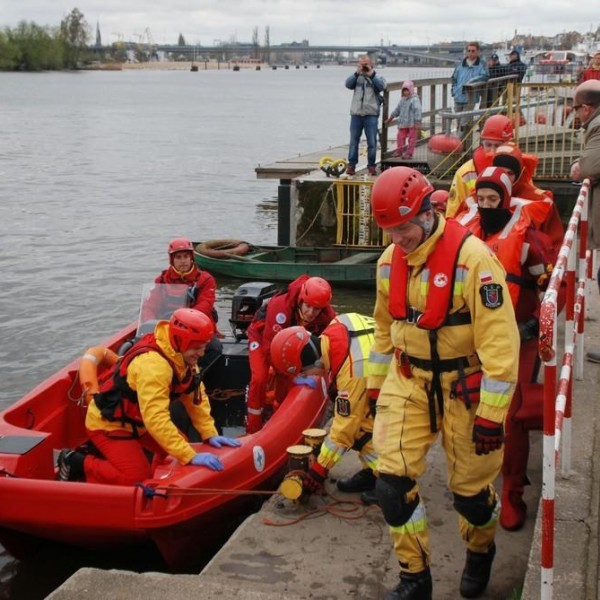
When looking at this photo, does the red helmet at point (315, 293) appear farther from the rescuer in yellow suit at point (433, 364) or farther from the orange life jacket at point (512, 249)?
the rescuer in yellow suit at point (433, 364)

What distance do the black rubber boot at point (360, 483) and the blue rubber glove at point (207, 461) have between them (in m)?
0.80

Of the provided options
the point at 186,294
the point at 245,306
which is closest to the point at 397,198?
the point at 186,294

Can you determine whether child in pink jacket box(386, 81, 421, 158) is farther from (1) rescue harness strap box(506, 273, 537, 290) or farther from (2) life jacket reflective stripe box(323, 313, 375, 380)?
(1) rescue harness strap box(506, 273, 537, 290)

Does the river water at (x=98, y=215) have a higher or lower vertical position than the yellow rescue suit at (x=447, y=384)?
lower

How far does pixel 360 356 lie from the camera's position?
18.2 feet

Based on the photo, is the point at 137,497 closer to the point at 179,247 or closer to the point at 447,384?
the point at 447,384

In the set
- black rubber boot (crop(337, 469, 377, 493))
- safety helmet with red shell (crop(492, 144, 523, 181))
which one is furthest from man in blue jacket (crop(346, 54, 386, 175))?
black rubber boot (crop(337, 469, 377, 493))

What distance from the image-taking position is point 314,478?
5664 mm

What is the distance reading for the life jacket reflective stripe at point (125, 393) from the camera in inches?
234

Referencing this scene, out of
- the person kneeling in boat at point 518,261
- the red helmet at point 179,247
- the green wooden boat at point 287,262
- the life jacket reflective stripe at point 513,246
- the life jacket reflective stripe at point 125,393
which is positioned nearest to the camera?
the person kneeling in boat at point 518,261

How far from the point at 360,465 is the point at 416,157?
12.5 metres

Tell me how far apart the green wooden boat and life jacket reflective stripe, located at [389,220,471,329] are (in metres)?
10.6

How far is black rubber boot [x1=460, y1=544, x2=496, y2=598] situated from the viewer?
14.6 ft

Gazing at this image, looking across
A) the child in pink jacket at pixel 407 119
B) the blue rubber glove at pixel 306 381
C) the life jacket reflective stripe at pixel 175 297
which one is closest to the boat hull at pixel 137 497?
the blue rubber glove at pixel 306 381
